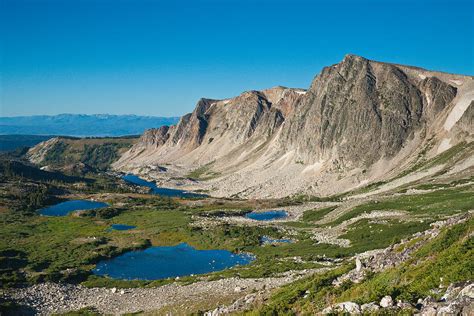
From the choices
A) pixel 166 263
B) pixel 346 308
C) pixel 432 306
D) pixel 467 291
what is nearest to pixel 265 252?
pixel 166 263

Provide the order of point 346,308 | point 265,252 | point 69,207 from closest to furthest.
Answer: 1. point 346,308
2. point 265,252
3. point 69,207

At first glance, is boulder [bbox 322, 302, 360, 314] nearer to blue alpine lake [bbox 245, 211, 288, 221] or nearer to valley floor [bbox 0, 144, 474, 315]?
valley floor [bbox 0, 144, 474, 315]

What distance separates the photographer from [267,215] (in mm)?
114188

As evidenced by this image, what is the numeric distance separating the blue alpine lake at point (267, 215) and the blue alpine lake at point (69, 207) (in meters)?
58.5

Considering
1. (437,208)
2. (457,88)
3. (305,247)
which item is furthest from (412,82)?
(305,247)

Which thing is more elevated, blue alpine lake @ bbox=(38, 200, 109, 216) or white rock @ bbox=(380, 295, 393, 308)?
white rock @ bbox=(380, 295, 393, 308)

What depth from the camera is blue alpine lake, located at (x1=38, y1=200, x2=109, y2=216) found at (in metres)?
136

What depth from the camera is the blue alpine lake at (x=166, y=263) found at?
6638cm

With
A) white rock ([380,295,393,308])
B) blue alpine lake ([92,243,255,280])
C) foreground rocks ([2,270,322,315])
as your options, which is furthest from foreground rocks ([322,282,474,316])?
blue alpine lake ([92,243,255,280])

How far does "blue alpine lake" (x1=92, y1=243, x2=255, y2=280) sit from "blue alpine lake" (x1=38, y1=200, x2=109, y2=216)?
65.1 m

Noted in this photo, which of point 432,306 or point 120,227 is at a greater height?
point 432,306

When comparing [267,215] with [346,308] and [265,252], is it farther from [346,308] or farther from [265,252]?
[346,308]

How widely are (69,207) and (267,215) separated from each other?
7296 centimetres

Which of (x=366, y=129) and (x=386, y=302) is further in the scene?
(x=366, y=129)
